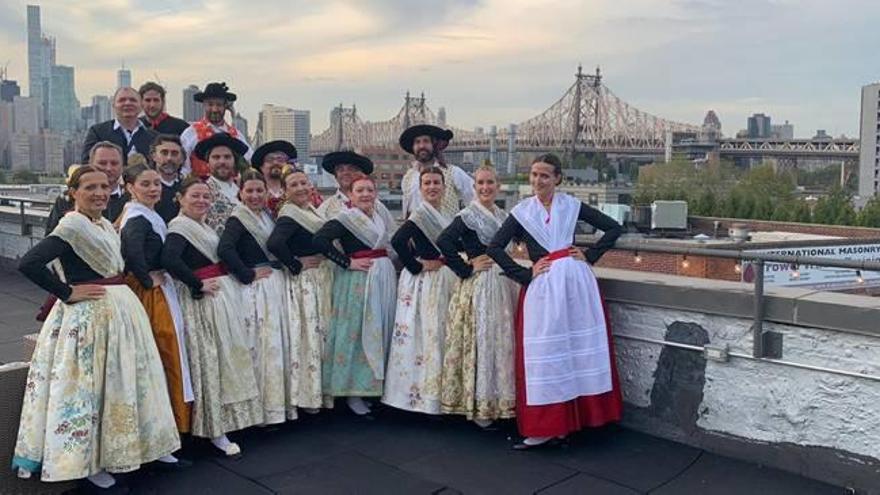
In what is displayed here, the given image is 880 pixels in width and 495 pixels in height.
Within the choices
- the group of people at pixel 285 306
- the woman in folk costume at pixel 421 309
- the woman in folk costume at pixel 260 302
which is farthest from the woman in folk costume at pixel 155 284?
the woman in folk costume at pixel 421 309

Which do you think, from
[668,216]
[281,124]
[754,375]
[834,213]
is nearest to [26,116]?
[281,124]

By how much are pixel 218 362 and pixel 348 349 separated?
826 millimetres

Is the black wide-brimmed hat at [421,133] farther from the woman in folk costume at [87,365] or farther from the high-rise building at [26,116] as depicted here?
the high-rise building at [26,116]

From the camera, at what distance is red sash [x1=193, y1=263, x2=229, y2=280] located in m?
4.36

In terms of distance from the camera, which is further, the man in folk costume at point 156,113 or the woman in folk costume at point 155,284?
the man in folk costume at point 156,113

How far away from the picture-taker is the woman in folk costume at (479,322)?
4527 millimetres

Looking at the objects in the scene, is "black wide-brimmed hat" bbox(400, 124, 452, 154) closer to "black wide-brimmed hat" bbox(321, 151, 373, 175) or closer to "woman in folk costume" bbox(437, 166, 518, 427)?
"black wide-brimmed hat" bbox(321, 151, 373, 175)

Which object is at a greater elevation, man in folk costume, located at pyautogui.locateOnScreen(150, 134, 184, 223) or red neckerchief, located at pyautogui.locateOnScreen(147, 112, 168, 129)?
red neckerchief, located at pyautogui.locateOnScreen(147, 112, 168, 129)

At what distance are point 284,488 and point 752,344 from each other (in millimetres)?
2407

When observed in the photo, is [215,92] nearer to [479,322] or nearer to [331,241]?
[331,241]

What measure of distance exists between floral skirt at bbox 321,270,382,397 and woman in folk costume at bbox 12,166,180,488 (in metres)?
1.22

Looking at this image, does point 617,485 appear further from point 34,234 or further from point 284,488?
point 34,234

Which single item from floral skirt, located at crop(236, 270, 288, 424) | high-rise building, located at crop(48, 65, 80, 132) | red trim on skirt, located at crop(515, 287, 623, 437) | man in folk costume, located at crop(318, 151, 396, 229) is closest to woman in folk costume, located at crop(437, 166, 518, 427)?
red trim on skirt, located at crop(515, 287, 623, 437)

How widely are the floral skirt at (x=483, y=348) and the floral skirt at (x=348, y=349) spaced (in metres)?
0.55
